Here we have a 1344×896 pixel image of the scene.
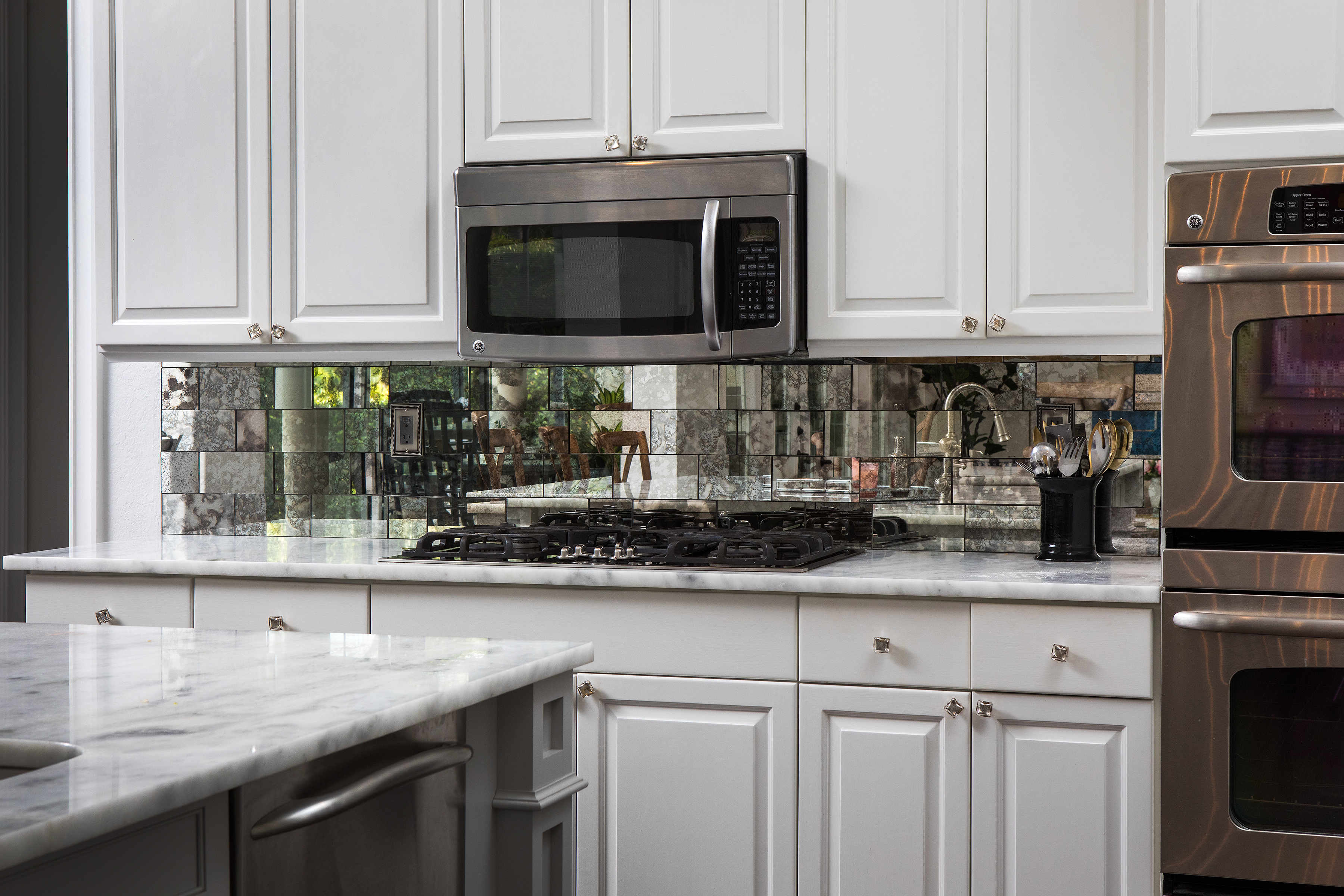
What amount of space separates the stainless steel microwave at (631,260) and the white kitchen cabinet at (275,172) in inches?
4.6

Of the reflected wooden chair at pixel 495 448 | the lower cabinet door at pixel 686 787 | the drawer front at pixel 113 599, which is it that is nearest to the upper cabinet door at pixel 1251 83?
the lower cabinet door at pixel 686 787

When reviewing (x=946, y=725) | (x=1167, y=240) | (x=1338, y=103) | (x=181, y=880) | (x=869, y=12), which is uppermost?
(x=869, y=12)

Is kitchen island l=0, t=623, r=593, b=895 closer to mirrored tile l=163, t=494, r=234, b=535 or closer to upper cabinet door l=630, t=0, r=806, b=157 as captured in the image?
upper cabinet door l=630, t=0, r=806, b=157

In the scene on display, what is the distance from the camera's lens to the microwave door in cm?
251

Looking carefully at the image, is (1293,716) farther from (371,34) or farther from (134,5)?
(134,5)

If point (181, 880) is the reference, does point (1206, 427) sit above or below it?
above

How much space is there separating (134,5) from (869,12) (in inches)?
70.9

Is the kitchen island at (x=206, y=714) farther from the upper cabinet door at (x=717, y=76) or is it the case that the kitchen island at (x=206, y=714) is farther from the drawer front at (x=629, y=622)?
the upper cabinet door at (x=717, y=76)

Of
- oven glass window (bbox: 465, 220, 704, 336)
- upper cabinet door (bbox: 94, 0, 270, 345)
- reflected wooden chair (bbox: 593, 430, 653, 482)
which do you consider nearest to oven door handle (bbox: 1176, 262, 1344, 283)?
oven glass window (bbox: 465, 220, 704, 336)

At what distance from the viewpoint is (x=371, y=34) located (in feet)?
8.80

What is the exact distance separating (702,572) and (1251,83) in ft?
4.46

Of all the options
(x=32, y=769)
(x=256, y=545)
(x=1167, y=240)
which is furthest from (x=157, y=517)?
(x=1167, y=240)

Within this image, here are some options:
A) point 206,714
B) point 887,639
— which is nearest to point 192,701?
point 206,714

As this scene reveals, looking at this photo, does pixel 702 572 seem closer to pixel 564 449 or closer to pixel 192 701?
pixel 564 449
